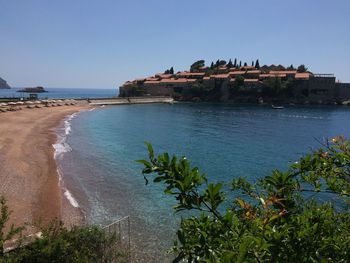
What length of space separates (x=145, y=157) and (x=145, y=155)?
207cm

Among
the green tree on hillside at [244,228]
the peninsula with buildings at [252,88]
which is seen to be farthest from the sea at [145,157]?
the peninsula with buildings at [252,88]

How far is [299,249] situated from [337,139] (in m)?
2.29

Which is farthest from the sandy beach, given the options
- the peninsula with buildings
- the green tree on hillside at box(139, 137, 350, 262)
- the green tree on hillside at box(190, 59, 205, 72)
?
the green tree on hillside at box(190, 59, 205, 72)

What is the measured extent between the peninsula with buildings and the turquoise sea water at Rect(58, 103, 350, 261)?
6488 centimetres

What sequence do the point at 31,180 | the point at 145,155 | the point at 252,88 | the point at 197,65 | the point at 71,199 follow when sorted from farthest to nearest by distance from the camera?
1. the point at 197,65
2. the point at 252,88
3. the point at 145,155
4. the point at 31,180
5. the point at 71,199

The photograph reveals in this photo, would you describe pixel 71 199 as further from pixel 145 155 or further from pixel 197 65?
pixel 197 65

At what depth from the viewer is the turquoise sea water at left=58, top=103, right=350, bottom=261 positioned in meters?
20.6

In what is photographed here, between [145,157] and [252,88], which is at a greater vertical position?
[252,88]

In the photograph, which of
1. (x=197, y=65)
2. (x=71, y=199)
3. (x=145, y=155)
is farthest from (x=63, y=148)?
(x=197, y=65)

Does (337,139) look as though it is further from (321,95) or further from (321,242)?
(321,95)

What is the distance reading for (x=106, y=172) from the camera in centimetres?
3086

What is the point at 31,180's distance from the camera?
1037 inches

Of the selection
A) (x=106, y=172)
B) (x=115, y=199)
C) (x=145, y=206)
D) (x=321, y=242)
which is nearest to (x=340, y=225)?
(x=321, y=242)

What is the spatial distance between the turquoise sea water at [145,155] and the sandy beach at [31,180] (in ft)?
4.34
